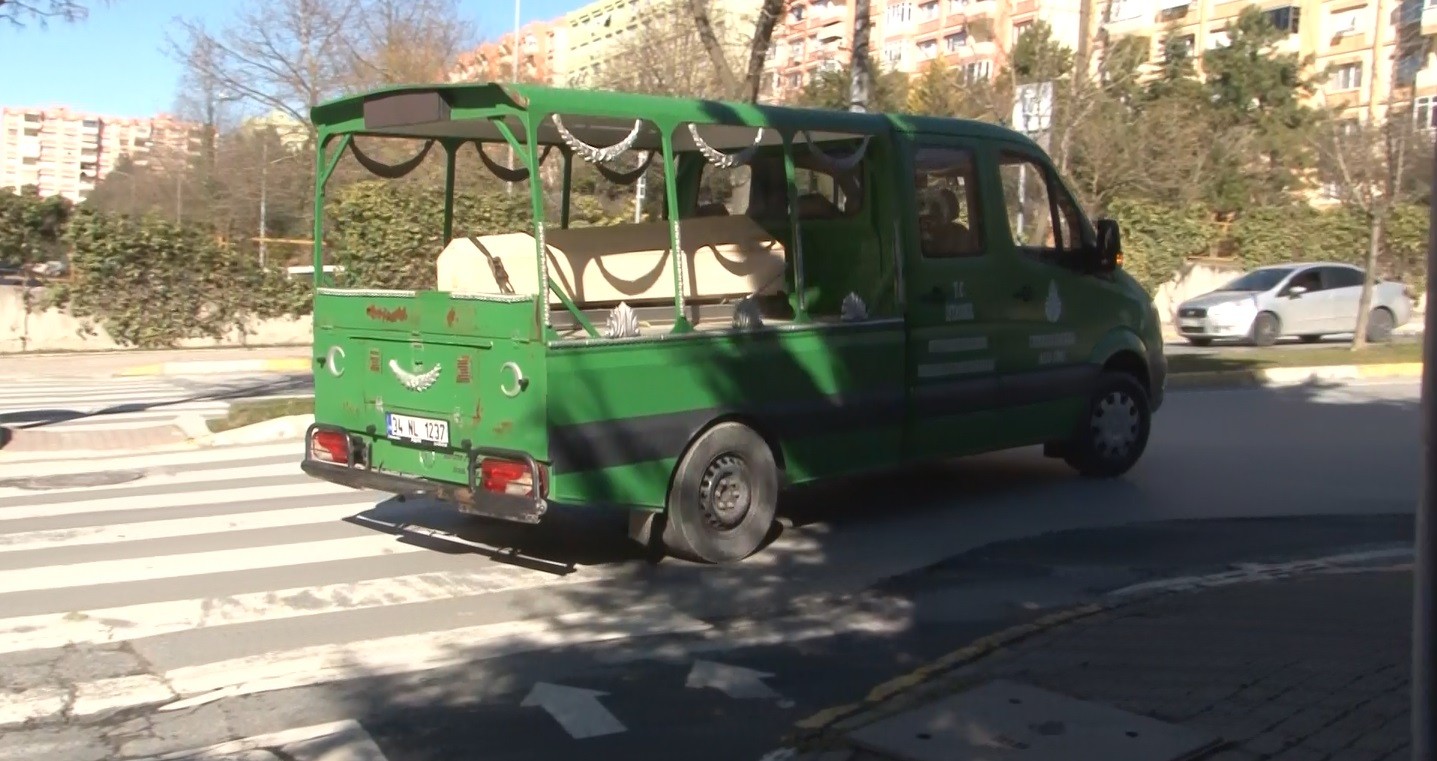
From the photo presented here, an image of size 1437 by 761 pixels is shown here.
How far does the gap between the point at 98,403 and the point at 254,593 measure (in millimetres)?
10196

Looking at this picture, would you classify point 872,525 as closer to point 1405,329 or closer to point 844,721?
point 844,721

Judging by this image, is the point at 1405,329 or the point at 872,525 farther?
the point at 1405,329

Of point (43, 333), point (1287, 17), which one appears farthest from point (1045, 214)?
point (1287, 17)

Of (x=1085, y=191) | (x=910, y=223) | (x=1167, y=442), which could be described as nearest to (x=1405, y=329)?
(x=1085, y=191)

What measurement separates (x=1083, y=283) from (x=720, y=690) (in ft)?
18.4

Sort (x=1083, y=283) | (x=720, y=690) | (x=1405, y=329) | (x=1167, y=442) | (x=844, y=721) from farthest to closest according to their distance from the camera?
(x=1405, y=329) < (x=1167, y=442) < (x=1083, y=283) < (x=720, y=690) < (x=844, y=721)

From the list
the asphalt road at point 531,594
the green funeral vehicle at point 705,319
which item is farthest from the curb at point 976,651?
the green funeral vehicle at point 705,319

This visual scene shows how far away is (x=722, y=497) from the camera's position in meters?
8.01

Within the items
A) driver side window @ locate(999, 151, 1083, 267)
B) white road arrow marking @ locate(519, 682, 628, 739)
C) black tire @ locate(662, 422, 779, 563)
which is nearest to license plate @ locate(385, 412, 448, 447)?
black tire @ locate(662, 422, 779, 563)

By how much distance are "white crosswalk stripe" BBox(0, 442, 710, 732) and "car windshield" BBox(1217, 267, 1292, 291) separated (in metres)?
21.5

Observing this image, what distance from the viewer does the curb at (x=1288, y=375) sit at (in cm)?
1786

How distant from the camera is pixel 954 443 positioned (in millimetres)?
9391

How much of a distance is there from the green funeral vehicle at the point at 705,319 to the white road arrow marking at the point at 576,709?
1338 mm

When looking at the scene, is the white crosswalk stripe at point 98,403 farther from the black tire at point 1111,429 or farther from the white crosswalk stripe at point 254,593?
the black tire at point 1111,429
